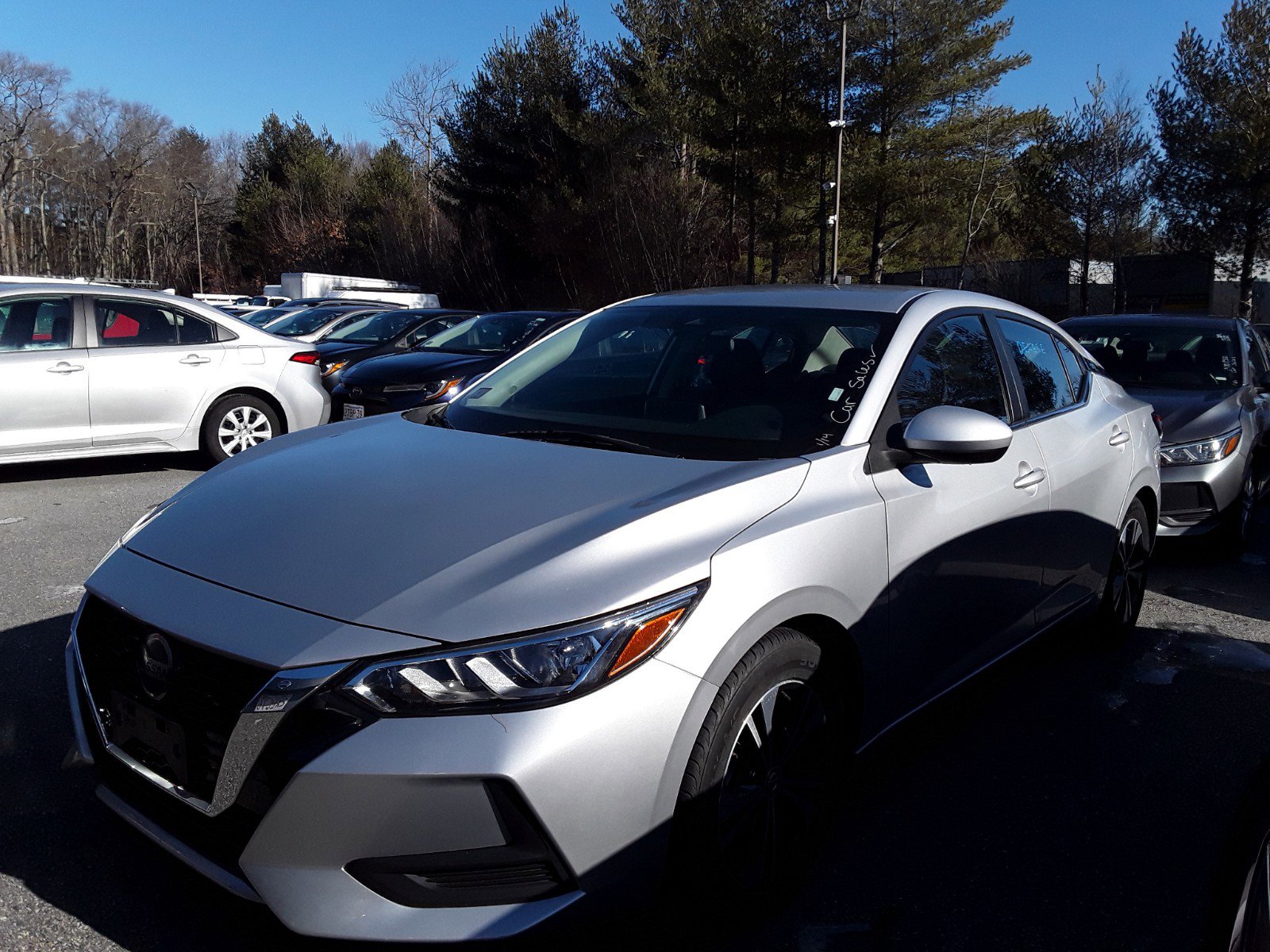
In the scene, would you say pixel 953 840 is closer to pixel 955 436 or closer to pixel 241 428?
pixel 955 436

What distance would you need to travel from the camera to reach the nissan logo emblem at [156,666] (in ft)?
7.39

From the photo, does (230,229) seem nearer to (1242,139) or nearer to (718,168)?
(718,168)

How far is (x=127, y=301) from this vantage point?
835cm

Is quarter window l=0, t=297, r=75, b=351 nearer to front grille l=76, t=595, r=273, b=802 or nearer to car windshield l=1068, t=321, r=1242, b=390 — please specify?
front grille l=76, t=595, r=273, b=802

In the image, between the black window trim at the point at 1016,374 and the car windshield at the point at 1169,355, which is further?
the car windshield at the point at 1169,355

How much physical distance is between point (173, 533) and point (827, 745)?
5.82 feet

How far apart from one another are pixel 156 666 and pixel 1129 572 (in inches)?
164

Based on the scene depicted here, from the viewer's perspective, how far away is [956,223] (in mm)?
43406

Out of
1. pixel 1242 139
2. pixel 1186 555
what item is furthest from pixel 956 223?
pixel 1186 555

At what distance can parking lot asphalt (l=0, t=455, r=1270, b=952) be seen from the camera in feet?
8.37

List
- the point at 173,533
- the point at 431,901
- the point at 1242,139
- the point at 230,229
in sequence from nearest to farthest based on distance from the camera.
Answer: the point at 431,901 → the point at 173,533 → the point at 1242,139 → the point at 230,229

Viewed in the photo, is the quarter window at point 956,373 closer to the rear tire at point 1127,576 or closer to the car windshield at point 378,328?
the rear tire at point 1127,576

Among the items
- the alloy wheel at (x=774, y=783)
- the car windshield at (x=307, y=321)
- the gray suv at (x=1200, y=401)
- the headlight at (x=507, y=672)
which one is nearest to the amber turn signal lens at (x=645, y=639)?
the headlight at (x=507, y=672)

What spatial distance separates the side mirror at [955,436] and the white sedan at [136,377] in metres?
7.04
